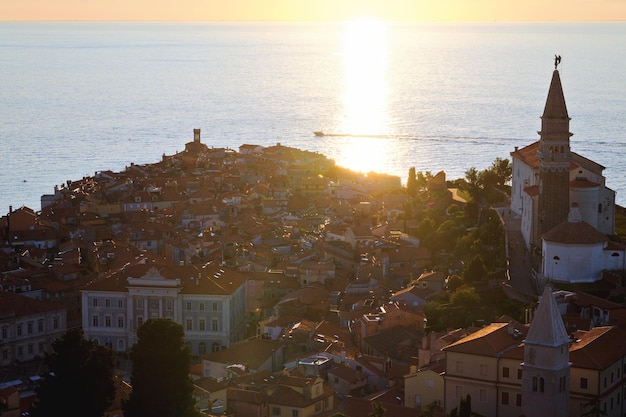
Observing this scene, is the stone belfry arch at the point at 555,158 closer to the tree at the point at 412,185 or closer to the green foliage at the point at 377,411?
the green foliage at the point at 377,411

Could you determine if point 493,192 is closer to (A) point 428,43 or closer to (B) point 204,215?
Result: (B) point 204,215

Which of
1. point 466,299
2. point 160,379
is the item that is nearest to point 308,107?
point 466,299

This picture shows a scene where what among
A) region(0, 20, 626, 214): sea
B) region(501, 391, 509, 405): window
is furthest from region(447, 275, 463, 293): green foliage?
region(0, 20, 626, 214): sea

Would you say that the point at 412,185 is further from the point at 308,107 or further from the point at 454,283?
the point at 308,107

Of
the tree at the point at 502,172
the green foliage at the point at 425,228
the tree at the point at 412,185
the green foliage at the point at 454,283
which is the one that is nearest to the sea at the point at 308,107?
the tree at the point at 412,185

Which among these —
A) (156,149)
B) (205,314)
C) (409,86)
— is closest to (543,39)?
(409,86)
